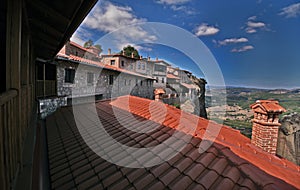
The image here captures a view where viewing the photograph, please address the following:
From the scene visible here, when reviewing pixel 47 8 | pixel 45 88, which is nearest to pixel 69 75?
pixel 45 88

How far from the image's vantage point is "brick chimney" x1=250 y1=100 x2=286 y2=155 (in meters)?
3.34

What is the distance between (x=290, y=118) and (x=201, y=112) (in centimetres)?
769

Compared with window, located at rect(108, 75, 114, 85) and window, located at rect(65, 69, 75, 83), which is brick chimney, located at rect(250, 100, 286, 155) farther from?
window, located at rect(108, 75, 114, 85)

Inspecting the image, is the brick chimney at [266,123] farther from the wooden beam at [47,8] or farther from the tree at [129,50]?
the tree at [129,50]

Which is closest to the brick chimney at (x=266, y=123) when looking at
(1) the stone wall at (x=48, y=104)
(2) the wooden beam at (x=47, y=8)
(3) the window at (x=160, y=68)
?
(2) the wooden beam at (x=47, y=8)

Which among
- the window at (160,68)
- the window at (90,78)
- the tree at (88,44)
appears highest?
the tree at (88,44)

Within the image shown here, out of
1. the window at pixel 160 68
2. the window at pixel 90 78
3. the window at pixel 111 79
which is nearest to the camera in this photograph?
the window at pixel 90 78

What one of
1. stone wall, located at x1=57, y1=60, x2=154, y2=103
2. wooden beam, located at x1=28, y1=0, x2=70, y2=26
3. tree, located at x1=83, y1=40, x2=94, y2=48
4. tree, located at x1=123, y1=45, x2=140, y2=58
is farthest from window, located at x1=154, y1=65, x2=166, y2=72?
wooden beam, located at x1=28, y1=0, x2=70, y2=26

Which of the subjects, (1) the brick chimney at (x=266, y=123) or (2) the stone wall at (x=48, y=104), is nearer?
(1) the brick chimney at (x=266, y=123)

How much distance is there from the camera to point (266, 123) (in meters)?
3.39

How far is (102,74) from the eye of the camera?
13445mm

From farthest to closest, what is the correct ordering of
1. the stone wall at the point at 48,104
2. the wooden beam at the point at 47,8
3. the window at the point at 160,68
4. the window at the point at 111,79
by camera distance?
the window at the point at 160,68
the window at the point at 111,79
the stone wall at the point at 48,104
the wooden beam at the point at 47,8

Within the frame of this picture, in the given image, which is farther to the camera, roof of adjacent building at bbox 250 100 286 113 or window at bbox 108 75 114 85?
window at bbox 108 75 114 85

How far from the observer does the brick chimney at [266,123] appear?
334 cm
